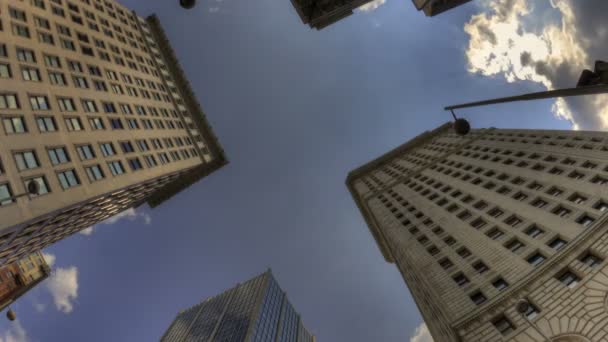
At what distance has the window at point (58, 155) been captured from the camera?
97.9 feet

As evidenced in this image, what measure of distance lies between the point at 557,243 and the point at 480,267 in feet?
19.7

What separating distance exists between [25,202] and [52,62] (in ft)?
57.9

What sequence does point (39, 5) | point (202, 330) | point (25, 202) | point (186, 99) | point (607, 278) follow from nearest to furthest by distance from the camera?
point (607, 278) → point (25, 202) → point (39, 5) → point (186, 99) → point (202, 330)

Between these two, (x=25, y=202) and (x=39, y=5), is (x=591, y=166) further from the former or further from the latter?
(x=39, y=5)

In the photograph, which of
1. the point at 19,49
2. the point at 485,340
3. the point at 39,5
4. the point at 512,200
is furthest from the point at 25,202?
the point at 512,200

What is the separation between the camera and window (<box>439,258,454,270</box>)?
33528 millimetres

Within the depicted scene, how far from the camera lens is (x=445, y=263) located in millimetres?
34312

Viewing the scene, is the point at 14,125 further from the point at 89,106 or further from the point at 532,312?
the point at 532,312

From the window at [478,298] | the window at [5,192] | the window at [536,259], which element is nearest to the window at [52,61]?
the window at [5,192]

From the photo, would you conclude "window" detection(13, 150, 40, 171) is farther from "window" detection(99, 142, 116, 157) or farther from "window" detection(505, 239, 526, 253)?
"window" detection(505, 239, 526, 253)

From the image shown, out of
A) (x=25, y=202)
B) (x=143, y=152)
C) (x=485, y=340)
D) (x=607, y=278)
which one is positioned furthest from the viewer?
(x=143, y=152)

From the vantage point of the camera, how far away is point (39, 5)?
3872 cm

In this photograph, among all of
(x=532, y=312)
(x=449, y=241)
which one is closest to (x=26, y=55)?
(x=449, y=241)

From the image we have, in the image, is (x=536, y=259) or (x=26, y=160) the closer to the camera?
(x=26, y=160)
